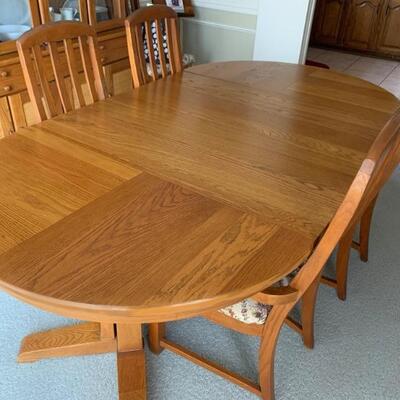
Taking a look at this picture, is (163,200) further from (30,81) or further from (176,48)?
(176,48)

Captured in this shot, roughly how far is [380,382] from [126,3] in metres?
2.60

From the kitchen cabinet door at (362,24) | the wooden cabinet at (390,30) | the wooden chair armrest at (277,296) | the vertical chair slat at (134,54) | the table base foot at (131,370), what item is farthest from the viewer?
the kitchen cabinet door at (362,24)

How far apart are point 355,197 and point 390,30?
488 cm

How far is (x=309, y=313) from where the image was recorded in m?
1.45

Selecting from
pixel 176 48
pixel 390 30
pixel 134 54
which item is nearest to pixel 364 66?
pixel 390 30

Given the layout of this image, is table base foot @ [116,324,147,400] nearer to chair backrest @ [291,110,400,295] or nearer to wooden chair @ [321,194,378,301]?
chair backrest @ [291,110,400,295]

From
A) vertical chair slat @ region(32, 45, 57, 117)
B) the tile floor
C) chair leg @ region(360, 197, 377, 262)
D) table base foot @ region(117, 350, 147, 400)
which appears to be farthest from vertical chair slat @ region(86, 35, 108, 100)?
the tile floor

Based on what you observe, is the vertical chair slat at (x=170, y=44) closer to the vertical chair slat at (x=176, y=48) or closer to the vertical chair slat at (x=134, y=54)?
the vertical chair slat at (x=176, y=48)

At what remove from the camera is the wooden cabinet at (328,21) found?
508cm

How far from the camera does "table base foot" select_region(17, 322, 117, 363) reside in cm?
140

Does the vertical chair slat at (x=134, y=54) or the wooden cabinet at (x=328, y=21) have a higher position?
the vertical chair slat at (x=134, y=54)

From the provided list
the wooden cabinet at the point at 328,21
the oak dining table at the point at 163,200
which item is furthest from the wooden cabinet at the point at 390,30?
the oak dining table at the point at 163,200

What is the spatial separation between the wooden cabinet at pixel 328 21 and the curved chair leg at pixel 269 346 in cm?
493

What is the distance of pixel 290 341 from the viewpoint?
5.22 feet
